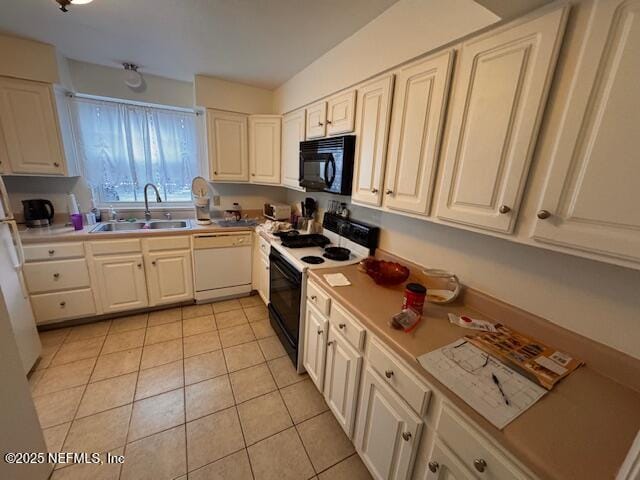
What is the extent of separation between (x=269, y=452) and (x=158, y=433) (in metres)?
0.68

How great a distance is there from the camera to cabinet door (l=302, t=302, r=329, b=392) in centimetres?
160

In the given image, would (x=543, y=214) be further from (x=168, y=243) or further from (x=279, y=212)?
(x=168, y=243)

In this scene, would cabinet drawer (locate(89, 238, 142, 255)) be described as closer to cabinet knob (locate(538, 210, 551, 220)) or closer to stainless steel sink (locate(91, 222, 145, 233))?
stainless steel sink (locate(91, 222, 145, 233))

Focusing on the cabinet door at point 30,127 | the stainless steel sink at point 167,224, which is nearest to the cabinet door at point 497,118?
the stainless steel sink at point 167,224

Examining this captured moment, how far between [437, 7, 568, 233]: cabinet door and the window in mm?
3075

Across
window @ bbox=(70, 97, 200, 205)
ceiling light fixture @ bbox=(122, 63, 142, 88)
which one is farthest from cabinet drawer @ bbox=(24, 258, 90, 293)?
ceiling light fixture @ bbox=(122, 63, 142, 88)

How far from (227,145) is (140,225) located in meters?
1.36

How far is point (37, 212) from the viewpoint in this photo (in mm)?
2406

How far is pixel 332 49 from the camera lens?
196cm

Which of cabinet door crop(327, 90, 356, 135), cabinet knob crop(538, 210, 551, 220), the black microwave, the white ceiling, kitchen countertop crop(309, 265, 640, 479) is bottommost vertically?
kitchen countertop crop(309, 265, 640, 479)

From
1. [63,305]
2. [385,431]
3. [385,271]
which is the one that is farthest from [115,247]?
[385,431]

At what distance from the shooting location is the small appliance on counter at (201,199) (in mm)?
3020

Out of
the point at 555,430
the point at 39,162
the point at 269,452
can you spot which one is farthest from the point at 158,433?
the point at 39,162

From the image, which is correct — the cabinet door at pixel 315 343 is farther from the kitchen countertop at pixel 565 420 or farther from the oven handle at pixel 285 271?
the kitchen countertop at pixel 565 420
